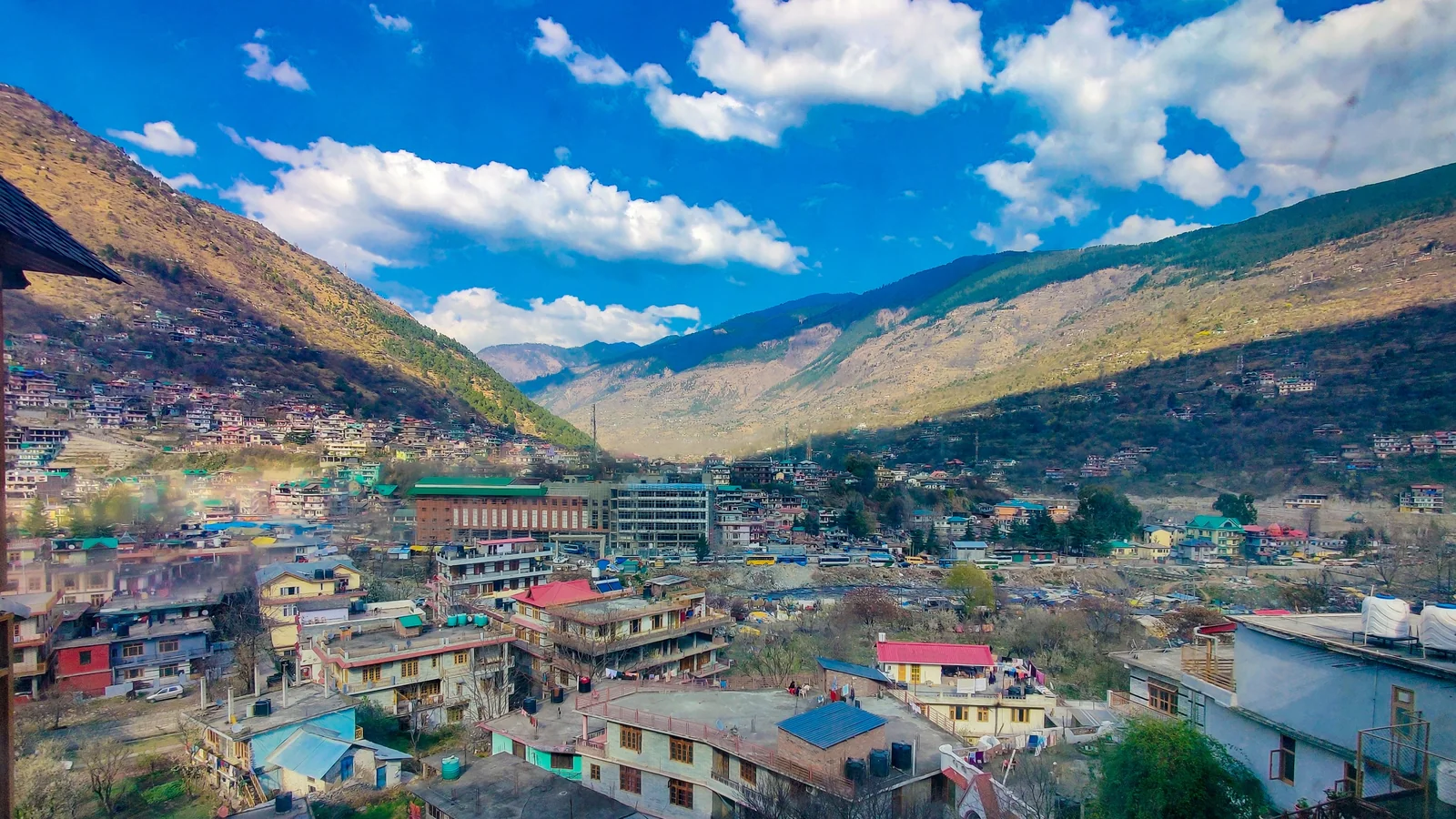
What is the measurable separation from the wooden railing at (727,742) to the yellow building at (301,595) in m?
10.6

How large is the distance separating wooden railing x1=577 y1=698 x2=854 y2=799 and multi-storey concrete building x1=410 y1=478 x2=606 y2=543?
29727mm

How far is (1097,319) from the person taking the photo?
88250mm

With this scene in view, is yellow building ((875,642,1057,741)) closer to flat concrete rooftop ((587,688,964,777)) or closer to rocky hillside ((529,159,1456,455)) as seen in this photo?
flat concrete rooftop ((587,688,964,777))

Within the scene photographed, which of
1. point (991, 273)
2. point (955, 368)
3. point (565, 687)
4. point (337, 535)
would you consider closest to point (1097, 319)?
point (955, 368)

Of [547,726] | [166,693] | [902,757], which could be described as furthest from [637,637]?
[166,693]

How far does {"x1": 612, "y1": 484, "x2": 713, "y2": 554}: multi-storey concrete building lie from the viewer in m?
39.1

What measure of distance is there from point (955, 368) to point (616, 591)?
88440mm

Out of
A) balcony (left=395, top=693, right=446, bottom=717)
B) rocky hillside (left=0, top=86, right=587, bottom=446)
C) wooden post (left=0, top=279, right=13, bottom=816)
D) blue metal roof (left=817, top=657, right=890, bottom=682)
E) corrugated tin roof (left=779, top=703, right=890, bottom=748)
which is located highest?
rocky hillside (left=0, top=86, right=587, bottom=446)

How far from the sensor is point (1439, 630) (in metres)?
5.25

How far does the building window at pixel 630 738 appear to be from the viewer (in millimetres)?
8992

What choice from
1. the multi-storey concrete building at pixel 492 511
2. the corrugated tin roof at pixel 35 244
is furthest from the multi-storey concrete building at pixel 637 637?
the multi-storey concrete building at pixel 492 511

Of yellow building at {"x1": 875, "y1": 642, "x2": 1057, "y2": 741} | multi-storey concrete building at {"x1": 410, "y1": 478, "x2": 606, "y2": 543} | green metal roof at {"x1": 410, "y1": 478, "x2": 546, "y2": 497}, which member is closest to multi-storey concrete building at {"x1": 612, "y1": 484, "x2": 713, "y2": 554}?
multi-storey concrete building at {"x1": 410, "y1": 478, "x2": 606, "y2": 543}

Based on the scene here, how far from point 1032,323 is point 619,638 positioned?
106090mm

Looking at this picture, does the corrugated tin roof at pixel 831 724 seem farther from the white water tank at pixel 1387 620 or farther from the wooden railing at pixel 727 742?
the white water tank at pixel 1387 620
